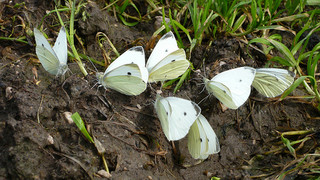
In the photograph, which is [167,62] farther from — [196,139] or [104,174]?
[104,174]

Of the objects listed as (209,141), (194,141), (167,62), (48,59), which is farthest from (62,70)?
(209,141)

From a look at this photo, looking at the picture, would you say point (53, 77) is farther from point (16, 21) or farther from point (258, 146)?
point (258, 146)

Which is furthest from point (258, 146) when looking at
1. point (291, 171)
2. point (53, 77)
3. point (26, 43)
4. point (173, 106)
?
point (26, 43)

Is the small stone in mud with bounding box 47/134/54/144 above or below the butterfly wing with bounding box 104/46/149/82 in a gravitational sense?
below

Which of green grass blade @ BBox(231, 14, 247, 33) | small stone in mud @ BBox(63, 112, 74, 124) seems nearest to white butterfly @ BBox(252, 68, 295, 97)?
green grass blade @ BBox(231, 14, 247, 33)

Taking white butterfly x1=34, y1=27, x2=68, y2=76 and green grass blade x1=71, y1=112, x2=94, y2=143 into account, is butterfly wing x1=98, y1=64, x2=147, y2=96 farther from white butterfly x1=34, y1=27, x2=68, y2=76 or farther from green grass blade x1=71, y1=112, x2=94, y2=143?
green grass blade x1=71, y1=112, x2=94, y2=143

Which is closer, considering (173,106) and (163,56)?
(173,106)

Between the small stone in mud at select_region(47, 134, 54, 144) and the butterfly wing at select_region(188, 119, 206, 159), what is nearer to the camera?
the small stone in mud at select_region(47, 134, 54, 144)
